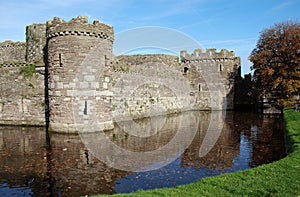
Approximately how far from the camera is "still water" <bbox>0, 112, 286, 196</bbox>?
671 centimetres

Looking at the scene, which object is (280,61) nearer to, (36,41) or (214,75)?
(214,75)

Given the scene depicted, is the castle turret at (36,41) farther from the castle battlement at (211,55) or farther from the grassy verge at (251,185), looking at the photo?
the castle battlement at (211,55)

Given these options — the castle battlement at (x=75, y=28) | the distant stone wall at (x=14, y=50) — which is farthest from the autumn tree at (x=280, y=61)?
the distant stone wall at (x=14, y=50)

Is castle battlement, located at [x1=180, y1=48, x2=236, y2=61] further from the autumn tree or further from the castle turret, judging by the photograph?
the castle turret

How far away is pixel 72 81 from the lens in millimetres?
13594

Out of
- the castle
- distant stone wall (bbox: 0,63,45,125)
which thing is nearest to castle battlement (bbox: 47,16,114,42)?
the castle

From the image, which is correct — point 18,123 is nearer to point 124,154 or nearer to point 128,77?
point 128,77

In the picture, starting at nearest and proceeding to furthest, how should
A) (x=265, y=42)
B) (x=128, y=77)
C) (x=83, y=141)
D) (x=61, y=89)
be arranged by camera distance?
1. (x=83, y=141)
2. (x=61, y=89)
3. (x=128, y=77)
4. (x=265, y=42)

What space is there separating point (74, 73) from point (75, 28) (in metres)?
2.17

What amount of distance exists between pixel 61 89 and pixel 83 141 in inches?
134

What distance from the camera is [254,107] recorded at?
3170cm

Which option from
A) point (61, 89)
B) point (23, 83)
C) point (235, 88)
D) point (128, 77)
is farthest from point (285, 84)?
point (23, 83)

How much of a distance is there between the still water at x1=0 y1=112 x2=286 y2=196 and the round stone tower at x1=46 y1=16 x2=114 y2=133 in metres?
1.12

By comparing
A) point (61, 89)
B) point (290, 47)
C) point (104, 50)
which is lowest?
point (61, 89)
